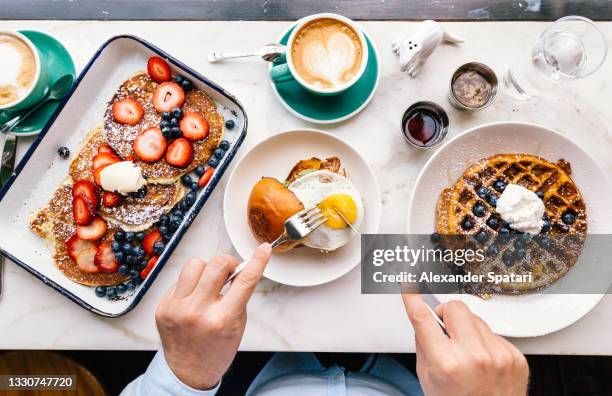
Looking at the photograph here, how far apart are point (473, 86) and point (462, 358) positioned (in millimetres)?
777

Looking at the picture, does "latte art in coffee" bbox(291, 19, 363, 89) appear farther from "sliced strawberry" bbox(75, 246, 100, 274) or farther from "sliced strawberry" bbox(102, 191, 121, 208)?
"sliced strawberry" bbox(75, 246, 100, 274)

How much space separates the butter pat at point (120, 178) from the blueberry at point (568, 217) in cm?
115

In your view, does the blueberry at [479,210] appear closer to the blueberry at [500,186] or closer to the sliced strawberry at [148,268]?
the blueberry at [500,186]

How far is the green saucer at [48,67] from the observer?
57.0 inches

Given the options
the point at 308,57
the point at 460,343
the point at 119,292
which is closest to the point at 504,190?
the point at 460,343

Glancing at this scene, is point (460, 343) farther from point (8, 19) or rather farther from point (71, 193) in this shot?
point (8, 19)

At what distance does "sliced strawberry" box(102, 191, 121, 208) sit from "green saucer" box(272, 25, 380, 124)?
0.53 metres

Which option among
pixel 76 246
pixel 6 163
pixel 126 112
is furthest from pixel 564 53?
pixel 6 163

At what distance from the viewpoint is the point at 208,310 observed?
1.08 meters

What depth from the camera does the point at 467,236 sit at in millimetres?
1370

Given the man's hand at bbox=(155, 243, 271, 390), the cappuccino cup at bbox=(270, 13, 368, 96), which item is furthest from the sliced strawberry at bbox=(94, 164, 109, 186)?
the cappuccino cup at bbox=(270, 13, 368, 96)

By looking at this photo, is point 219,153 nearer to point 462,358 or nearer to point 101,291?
point 101,291

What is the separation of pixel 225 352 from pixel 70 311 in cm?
58

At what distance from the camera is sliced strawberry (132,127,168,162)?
1.45m
